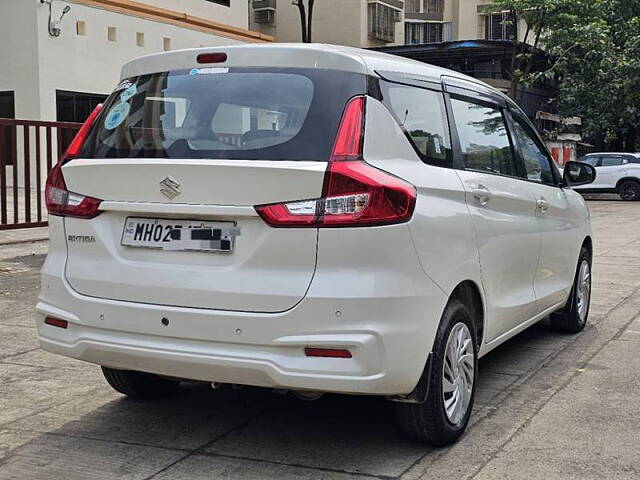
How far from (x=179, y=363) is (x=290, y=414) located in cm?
107

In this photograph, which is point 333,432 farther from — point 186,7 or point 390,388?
point 186,7

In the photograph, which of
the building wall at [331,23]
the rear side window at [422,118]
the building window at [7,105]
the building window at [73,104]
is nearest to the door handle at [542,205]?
the rear side window at [422,118]

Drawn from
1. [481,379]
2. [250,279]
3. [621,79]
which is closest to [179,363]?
[250,279]

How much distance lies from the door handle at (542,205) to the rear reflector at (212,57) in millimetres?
2435

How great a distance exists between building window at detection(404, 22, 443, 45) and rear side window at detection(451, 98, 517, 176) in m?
48.1

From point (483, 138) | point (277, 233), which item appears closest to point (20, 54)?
point (483, 138)

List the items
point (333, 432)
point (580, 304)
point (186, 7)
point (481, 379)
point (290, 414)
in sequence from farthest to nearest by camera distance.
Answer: point (186, 7)
point (580, 304)
point (481, 379)
point (290, 414)
point (333, 432)

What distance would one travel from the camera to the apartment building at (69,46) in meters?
21.8

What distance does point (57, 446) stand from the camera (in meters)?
4.21

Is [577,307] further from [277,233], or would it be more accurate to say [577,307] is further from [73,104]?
[73,104]

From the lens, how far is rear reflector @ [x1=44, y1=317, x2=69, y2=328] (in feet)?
13.5

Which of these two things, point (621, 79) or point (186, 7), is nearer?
point (186, 7)

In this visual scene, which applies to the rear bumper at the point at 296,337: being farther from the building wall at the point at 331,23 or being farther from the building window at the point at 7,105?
the building wall at the point at 331,23

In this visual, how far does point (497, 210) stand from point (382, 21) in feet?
133
